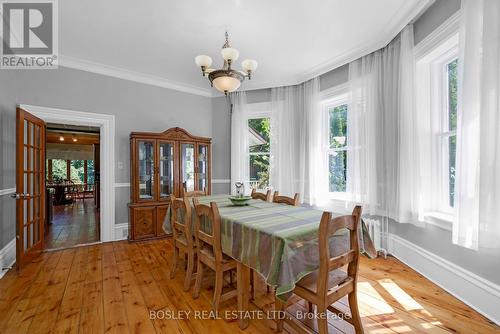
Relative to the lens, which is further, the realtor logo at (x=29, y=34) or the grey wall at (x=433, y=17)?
the realtor logo at (x=29, y=34)

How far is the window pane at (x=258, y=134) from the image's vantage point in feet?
15.3

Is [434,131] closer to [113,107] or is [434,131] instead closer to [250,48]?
[250,48]

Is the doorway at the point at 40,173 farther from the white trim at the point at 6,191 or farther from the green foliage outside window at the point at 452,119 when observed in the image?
the green foliage outside window at the point at 452,119

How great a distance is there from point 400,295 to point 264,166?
9.89 ft

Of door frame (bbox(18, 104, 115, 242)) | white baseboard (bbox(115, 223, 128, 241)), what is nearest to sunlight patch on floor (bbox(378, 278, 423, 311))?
white baseboard (bbox(115, 223, 128, 241))

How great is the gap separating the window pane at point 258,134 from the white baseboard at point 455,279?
8.99 feet

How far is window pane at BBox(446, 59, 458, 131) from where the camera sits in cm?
234

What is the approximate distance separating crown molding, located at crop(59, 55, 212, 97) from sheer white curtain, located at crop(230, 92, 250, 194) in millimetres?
700

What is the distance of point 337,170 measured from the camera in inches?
148

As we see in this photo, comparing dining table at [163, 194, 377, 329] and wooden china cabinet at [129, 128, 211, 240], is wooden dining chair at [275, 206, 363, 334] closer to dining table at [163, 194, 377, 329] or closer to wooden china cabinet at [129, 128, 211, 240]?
dining table at [163, 194, 377, 329]

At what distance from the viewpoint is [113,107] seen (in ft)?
12.6

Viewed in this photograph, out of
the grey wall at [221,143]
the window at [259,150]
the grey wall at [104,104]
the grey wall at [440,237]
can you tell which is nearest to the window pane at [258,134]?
the window at [259,150]

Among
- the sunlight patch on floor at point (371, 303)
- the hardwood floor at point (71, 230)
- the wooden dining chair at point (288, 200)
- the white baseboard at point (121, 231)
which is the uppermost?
the wooden dining chair at point (288, 200)

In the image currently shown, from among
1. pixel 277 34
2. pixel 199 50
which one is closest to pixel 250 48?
pixel 277 34
